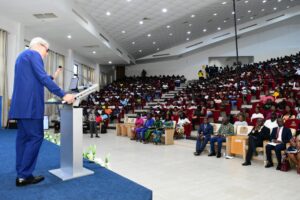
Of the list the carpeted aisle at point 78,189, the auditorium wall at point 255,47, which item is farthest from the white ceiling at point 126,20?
the carpeted aisle at point 78,189

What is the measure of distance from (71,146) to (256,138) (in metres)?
4.89

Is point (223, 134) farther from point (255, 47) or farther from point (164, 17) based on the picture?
point (255, 47)

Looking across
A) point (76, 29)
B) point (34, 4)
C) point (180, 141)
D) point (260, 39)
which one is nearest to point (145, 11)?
point (76, 29)

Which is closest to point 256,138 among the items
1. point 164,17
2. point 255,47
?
point 164,17

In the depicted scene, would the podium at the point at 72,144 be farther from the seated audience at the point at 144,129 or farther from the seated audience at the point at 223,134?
the seated audience at the point at 144,129

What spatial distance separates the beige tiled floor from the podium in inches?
66.2

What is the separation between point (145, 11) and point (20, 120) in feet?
36.6

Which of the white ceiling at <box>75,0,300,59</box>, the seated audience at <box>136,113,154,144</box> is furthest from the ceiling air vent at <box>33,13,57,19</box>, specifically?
the seated audience at <box>136,113,154,144</box>

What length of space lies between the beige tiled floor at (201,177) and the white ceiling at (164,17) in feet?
23.6

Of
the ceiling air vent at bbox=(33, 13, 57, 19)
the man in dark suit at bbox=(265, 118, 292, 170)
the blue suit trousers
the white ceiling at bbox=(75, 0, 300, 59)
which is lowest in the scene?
the man in dark suit at bbox=(265, 118, 292, 170)

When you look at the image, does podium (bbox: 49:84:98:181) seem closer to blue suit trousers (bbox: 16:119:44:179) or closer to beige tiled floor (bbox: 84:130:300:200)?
blue suit trousers (bbox: 16:119:44:179)

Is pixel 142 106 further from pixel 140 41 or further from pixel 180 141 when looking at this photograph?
pixel 180 141

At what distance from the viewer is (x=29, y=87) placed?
87.0 inches

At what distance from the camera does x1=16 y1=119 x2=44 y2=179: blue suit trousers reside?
2.18 meters
